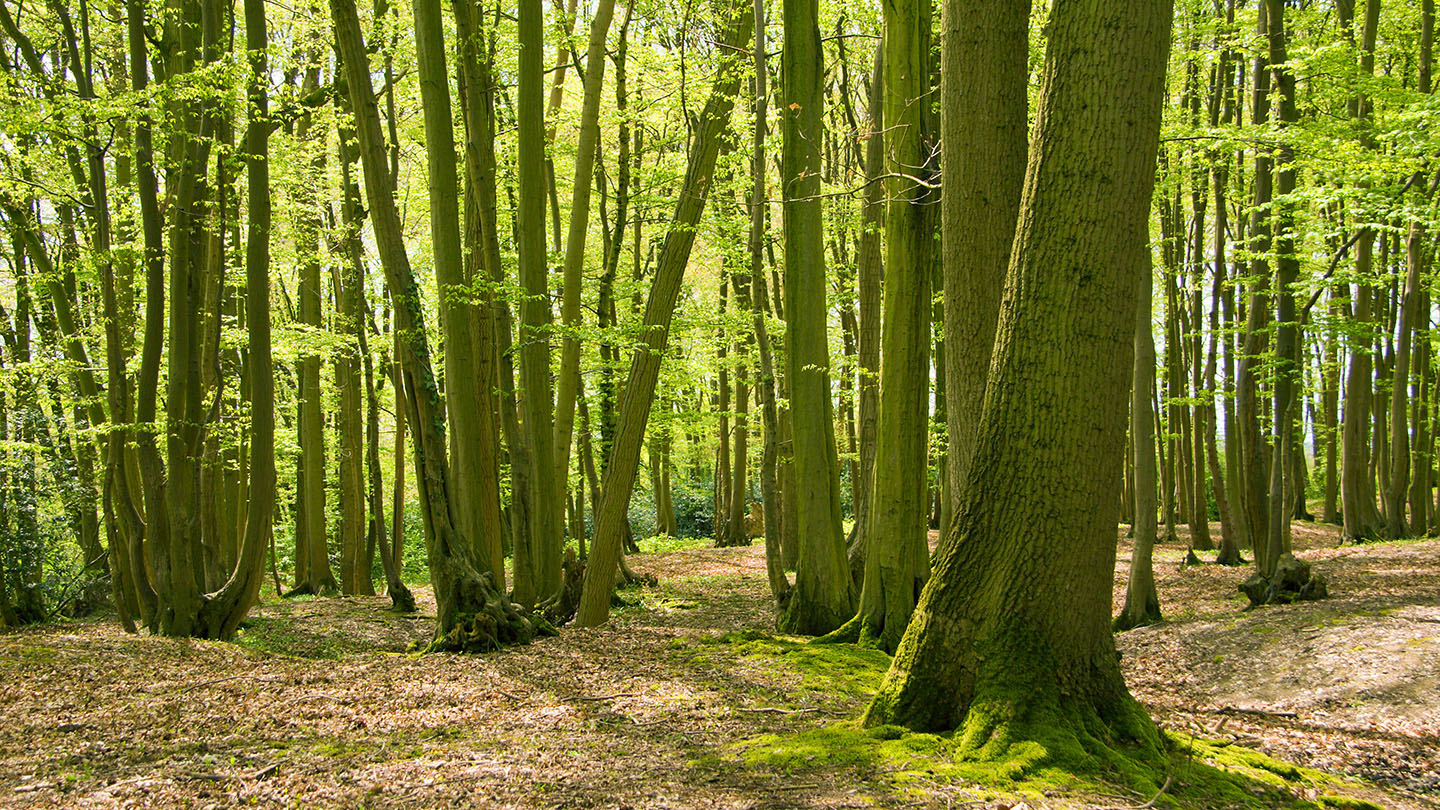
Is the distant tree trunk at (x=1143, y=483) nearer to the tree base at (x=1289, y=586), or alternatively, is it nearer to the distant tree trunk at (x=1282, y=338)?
the tree base at (x=1289, y=586)

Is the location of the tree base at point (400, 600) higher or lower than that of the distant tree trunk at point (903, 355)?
lower

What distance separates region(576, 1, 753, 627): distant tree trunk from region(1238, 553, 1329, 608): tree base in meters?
6.59

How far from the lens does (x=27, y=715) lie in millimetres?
4910

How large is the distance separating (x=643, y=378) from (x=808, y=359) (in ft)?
5.99

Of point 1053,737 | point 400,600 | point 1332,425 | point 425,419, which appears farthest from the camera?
point 1332,425

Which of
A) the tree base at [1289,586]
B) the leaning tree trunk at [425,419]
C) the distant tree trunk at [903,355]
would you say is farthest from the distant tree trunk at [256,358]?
the tree base at [1289,586]

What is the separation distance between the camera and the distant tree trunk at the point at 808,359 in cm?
752

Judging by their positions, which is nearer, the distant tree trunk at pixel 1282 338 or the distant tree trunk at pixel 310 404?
the distant tree trunk at pixel 1282 338

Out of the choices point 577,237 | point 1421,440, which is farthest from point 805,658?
point 1421,440

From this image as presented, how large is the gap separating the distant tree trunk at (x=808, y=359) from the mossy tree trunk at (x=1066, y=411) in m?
3.80

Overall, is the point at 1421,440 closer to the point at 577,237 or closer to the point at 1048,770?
the point at 577,237

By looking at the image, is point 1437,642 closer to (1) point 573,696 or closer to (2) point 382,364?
(1) point 573,696

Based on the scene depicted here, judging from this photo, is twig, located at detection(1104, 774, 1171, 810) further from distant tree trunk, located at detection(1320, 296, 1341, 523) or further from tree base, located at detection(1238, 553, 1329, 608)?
distant tree trunk, located at detection(1320, 296, 1341, 523)

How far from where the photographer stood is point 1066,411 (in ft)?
11.6
